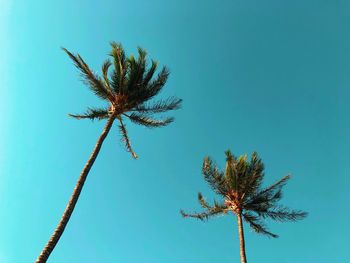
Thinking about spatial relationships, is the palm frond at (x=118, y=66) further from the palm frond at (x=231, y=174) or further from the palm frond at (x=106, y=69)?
the palm frond at (x=231, y=174)

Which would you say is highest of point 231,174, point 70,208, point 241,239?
point 231,174

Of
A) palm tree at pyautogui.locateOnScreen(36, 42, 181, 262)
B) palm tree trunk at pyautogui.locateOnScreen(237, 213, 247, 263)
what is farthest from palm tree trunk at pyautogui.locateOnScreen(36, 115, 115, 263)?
palm tree trunk at pyautogui.locateOnScreen(237, 213, 247, 263)

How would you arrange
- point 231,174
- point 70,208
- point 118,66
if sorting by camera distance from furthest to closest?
point 231,174
point 118,66
point 70,208

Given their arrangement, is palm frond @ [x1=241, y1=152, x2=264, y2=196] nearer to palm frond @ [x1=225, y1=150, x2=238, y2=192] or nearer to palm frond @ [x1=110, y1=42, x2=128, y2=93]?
palm frond @ [x1=225, y1=150, x2=238, y2=192]

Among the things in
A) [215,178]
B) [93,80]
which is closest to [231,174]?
[215,178]

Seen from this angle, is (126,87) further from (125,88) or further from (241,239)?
(241,239)

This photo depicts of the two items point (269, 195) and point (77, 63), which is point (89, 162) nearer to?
point (77, 63)

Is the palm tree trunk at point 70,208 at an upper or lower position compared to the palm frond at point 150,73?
lower

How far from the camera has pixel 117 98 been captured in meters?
16.8

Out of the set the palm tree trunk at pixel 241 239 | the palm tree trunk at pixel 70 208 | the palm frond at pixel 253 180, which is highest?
the palm frond at pixel 253 180

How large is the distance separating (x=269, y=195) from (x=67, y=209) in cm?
1094

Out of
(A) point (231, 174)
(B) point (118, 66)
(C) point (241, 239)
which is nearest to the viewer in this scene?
(B) point (118, 66)

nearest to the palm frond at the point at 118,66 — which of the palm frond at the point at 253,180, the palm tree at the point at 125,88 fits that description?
the palm tree at the point at 125,88

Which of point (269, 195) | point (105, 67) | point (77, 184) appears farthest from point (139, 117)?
point (269, 195)
